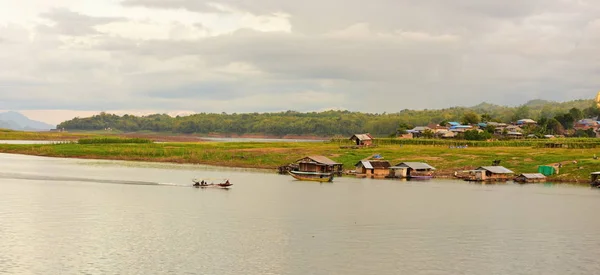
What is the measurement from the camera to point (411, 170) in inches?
4478

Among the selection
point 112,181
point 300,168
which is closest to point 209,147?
point 300,168

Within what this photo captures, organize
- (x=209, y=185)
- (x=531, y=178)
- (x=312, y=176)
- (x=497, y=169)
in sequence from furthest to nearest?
(x=497, y=169), (x=531, y=178), (x=312, y=176), (x=209, y=185)

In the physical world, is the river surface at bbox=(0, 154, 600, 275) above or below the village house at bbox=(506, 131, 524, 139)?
below

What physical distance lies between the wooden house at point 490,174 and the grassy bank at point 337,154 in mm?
5290

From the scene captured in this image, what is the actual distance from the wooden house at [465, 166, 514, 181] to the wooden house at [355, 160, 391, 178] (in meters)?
13.7

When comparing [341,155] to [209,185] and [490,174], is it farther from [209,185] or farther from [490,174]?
[209,185]

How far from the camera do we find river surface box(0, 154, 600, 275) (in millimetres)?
44188

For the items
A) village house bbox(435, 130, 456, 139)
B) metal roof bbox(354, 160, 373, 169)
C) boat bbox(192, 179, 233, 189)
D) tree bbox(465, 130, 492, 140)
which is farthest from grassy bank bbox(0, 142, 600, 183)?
boat bbox(192, 179, 233, 189)

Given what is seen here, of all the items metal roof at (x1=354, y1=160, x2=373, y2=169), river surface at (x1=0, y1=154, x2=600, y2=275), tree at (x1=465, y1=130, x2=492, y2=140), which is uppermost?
tree at (x1=465, y1=130, x2=492, y2=140)

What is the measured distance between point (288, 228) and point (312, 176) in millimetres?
46657

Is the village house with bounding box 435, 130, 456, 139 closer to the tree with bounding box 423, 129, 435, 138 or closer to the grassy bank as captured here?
the tree with bounding box 423, 129, 435, 138

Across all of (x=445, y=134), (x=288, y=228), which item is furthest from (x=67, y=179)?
(x=445, y=134)

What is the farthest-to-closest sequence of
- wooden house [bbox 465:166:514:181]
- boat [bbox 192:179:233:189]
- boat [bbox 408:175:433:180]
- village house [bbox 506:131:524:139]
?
village house [bbox 506:131:524:139], boat [bbox 408:175:433:180], wooden house [bbox 465:166:514:181], boat [bbox 192:179:233:189]

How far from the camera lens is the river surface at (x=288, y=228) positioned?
44.2 meters
